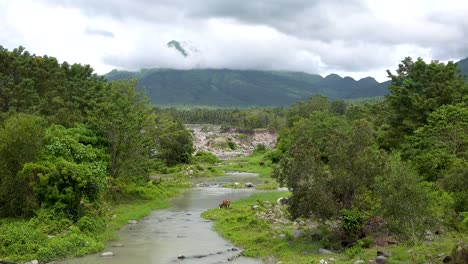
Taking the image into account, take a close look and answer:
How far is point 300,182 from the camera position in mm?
22438

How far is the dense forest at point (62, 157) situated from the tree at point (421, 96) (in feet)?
77.0

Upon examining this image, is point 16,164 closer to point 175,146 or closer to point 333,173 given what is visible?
point 333,173

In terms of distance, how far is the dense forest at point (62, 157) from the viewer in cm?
2470

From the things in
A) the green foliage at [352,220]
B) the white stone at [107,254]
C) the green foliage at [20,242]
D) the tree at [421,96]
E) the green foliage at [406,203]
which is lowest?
the white stone at [107,254]

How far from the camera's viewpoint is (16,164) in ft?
90.9

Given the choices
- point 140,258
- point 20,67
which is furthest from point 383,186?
point 20,67

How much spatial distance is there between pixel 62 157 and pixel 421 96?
3075 centimetres

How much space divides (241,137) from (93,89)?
313 ft

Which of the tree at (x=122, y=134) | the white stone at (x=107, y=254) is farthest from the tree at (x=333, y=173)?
the tree at (x=122, y=134)

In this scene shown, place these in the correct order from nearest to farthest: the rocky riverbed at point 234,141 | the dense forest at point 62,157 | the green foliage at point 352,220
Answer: the green foliage at point 352,220
the dense forest at point 62,157
the rocky riverbed at point 234,141

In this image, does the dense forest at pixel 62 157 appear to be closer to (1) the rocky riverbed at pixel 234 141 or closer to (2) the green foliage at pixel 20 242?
(2) the green foliage at pixel 20 242

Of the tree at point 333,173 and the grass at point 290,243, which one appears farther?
the tree at point 333,173

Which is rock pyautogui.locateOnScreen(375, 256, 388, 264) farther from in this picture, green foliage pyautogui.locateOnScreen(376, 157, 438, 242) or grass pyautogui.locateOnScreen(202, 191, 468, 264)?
green foliage pyautogui.locateOnScreen(376, 157, 438, 242)

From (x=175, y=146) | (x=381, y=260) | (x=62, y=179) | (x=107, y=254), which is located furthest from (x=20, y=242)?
(x=175, y=146)
